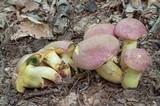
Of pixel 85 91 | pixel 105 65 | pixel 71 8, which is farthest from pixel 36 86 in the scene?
pixel 71 8

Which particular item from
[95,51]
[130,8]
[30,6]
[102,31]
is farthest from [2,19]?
[95,51]

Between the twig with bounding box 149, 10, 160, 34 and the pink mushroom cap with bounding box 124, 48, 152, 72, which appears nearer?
the pink mushroom cap with bounding box 124, 48, 152, 72

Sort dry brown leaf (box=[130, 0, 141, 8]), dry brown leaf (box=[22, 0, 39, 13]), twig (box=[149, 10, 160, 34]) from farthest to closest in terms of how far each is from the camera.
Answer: dry brown leaf (box=[22, 0, 39, 13]) → dry brown leaf (box=[130, 0, 141, 8]) → twig (box=[149, 10, 160, 34])

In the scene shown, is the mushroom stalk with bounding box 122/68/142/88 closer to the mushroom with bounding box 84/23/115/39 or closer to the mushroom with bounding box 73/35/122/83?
the mushroom with bounding box 73/35/122/83

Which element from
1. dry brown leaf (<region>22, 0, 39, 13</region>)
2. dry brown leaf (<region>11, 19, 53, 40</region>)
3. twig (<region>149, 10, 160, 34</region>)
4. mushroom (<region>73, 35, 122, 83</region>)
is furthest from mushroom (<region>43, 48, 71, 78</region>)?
dry brown leaf (<region>22, 0, 39, 13</region>)

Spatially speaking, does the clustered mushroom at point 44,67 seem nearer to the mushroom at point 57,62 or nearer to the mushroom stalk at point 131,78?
the mushroom at point 57,62

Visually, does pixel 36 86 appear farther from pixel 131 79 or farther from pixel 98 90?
pixel 131 79

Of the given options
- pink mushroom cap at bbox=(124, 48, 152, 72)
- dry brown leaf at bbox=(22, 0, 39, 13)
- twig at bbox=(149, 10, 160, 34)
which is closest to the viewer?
pink mushroom cap at bbox=(124, 48, 152, 72)
